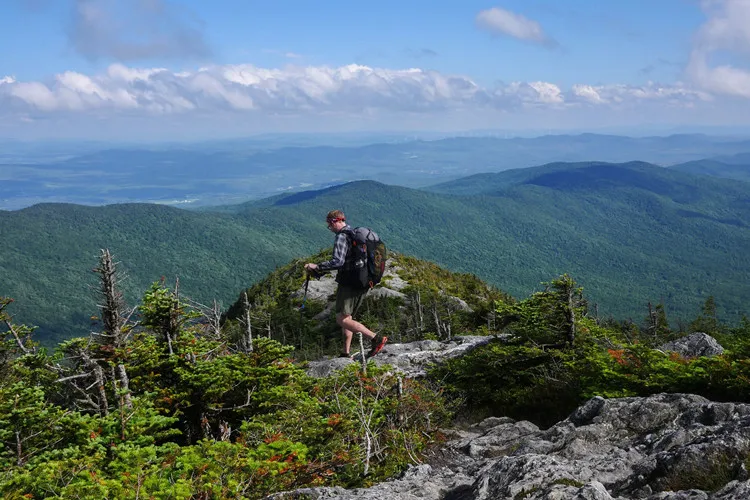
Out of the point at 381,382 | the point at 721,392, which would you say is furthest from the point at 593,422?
the point at 381,382

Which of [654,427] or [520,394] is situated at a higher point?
[654,427]

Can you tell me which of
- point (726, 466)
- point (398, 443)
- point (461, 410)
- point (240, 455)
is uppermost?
point (726, 466)

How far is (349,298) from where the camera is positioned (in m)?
10.4

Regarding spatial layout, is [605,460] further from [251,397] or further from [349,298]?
[251,397]

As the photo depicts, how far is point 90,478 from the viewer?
632 cm

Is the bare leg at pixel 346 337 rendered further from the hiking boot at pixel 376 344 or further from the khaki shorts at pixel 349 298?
the khaki shorts at pixel 349 298

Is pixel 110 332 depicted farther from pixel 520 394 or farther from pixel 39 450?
pixel 520 394

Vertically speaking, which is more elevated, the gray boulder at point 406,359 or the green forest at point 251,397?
the green forest at point 251,397

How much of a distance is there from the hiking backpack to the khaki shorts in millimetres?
410

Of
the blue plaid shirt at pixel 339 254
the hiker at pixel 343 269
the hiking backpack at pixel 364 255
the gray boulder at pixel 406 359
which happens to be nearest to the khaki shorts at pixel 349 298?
the hiker at pixel 343 269

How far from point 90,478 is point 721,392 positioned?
981cm

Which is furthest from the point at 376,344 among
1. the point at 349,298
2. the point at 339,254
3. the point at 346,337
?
the point at 339,254

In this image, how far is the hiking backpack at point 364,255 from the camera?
9688 mm

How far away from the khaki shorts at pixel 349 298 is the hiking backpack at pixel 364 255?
16.2 inches
